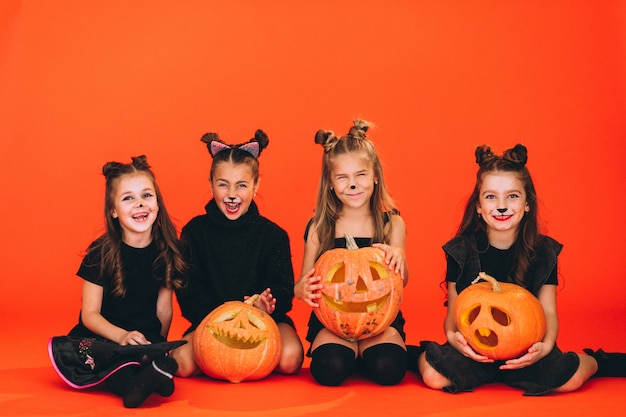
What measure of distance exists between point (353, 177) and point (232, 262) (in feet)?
2.96

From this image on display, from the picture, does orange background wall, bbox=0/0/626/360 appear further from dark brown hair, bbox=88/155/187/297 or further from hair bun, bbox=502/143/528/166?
hair bun, bbox=502/143/528/166

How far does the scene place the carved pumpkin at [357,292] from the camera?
545 cm

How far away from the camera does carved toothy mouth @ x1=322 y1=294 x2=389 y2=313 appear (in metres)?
5.50

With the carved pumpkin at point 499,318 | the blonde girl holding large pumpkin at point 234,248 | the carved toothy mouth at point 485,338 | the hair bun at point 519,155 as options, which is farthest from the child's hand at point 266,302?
the hair bun at point 519,155

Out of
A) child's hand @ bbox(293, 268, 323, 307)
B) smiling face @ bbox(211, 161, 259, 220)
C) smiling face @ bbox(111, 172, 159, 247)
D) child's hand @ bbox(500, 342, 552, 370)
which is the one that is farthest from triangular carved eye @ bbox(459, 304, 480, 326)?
smiling face @ bbox(111, 172, 159, 247)

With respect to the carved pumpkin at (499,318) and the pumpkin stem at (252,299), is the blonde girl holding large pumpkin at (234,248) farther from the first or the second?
the carved pumpkin at (499,318)

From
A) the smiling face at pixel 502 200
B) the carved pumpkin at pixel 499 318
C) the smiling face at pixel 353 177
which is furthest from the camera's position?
the smiling face at pixel 353 177

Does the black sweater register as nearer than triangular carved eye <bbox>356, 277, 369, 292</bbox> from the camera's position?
No

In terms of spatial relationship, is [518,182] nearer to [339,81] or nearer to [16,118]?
[339,81]

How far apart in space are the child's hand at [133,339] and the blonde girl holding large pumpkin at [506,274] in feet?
4.85

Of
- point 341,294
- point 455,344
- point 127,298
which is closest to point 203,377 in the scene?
point 127,298

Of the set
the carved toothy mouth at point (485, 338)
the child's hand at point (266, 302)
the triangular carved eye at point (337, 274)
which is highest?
the triangular carved eye at point (337, 274)

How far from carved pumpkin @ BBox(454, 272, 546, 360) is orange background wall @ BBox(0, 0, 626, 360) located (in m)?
2.47

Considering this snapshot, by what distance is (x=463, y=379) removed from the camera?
5.42 metres
